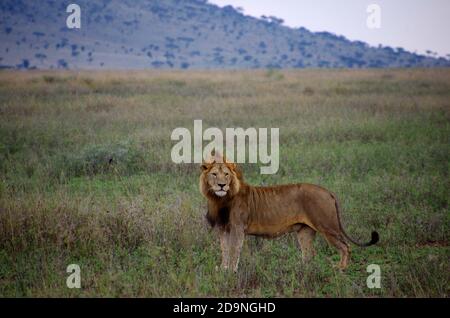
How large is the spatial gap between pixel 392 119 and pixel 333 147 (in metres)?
4.29

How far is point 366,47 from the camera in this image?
87.8 metres

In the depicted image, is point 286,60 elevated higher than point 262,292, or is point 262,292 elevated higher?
point 286,60

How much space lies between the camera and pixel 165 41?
78500mm

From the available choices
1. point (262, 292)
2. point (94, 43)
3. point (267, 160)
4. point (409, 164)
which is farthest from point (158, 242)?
point (94, 43)

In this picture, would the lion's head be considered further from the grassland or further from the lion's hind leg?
the lion's hind leg

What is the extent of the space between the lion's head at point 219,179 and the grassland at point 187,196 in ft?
2.73

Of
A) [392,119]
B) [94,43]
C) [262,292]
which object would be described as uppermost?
[94,43]

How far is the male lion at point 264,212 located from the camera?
19.8 feet

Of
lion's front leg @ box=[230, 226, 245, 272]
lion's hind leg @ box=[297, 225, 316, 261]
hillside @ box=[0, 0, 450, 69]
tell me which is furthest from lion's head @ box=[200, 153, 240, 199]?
hillside @ box=[0, 0, 450, 69]

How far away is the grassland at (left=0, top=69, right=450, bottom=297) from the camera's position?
5855mm

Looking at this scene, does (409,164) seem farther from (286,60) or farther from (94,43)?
(286,60)

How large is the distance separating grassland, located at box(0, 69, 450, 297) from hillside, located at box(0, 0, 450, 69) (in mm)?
43038

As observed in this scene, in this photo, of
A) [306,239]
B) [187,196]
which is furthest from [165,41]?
[306,239]

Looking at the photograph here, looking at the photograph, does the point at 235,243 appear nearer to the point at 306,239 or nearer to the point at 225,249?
the point at 225,249
